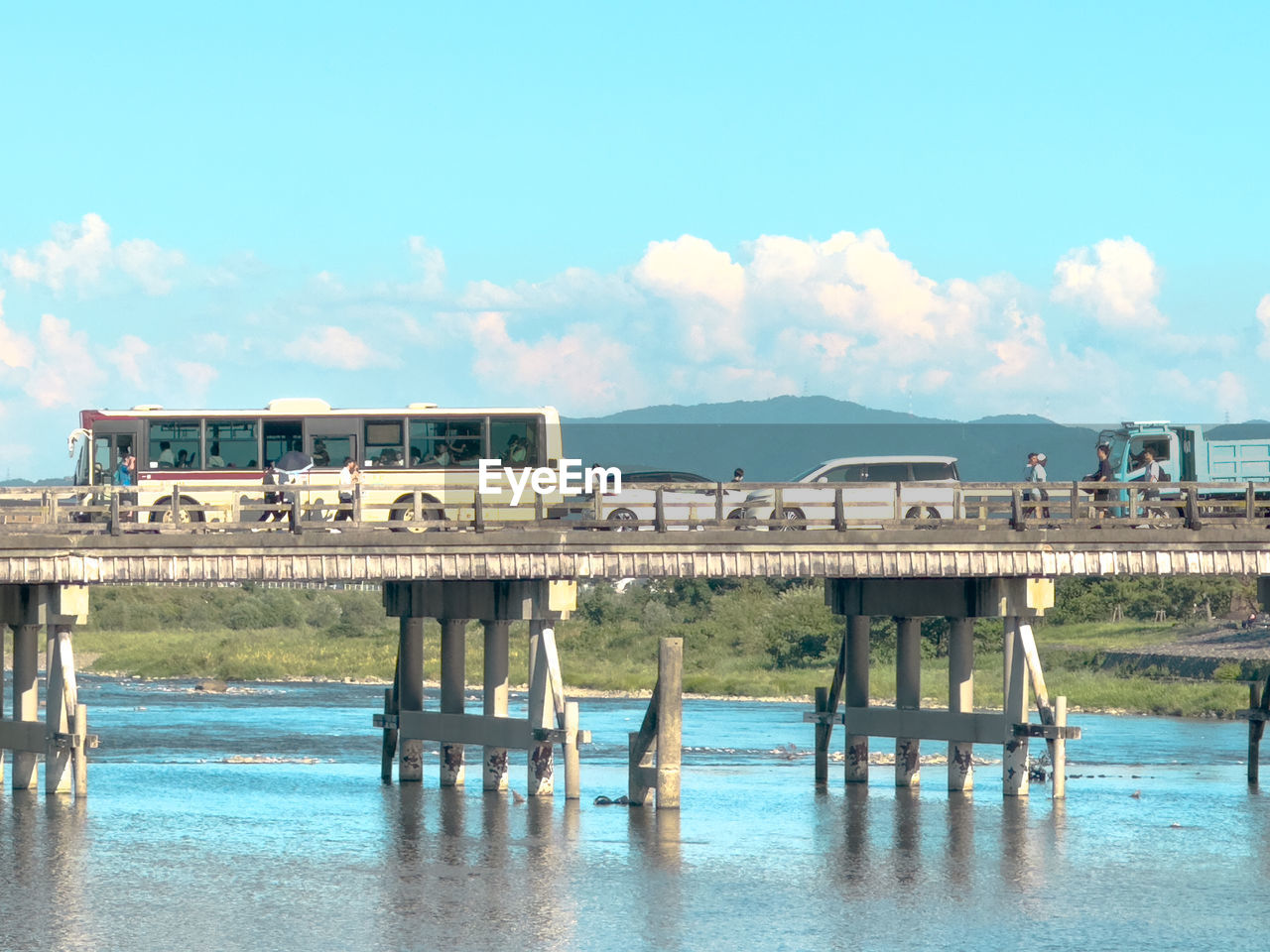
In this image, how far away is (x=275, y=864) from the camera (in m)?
31.4

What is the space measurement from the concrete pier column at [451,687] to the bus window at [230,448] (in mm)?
7528

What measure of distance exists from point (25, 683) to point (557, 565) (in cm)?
969

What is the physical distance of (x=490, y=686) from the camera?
38469 millimetres

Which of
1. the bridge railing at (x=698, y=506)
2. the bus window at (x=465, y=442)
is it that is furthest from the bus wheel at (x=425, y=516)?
the bus window at (x=465, y=442)

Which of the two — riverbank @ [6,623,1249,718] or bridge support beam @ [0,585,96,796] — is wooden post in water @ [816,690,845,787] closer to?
bridge support beam @ [0,585,96,796]

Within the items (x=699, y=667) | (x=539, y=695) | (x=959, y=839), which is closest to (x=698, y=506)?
(x=539, y=695)

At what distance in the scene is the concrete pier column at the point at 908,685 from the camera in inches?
1587

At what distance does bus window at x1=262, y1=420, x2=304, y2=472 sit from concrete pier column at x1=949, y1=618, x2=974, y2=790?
1526 cm

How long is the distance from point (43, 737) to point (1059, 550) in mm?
Result: 17772

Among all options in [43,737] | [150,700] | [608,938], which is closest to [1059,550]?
[608,938]

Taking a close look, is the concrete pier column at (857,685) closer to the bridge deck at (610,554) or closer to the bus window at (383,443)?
the bridge deck at (610,554)

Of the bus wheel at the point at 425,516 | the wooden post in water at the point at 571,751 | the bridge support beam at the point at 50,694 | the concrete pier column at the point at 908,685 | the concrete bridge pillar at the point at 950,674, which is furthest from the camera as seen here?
the concrete pier column at the point at 908,685

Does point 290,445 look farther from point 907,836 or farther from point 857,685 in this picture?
point 907,836

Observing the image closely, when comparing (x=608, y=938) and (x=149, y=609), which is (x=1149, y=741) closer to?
(x=608, y=938)
